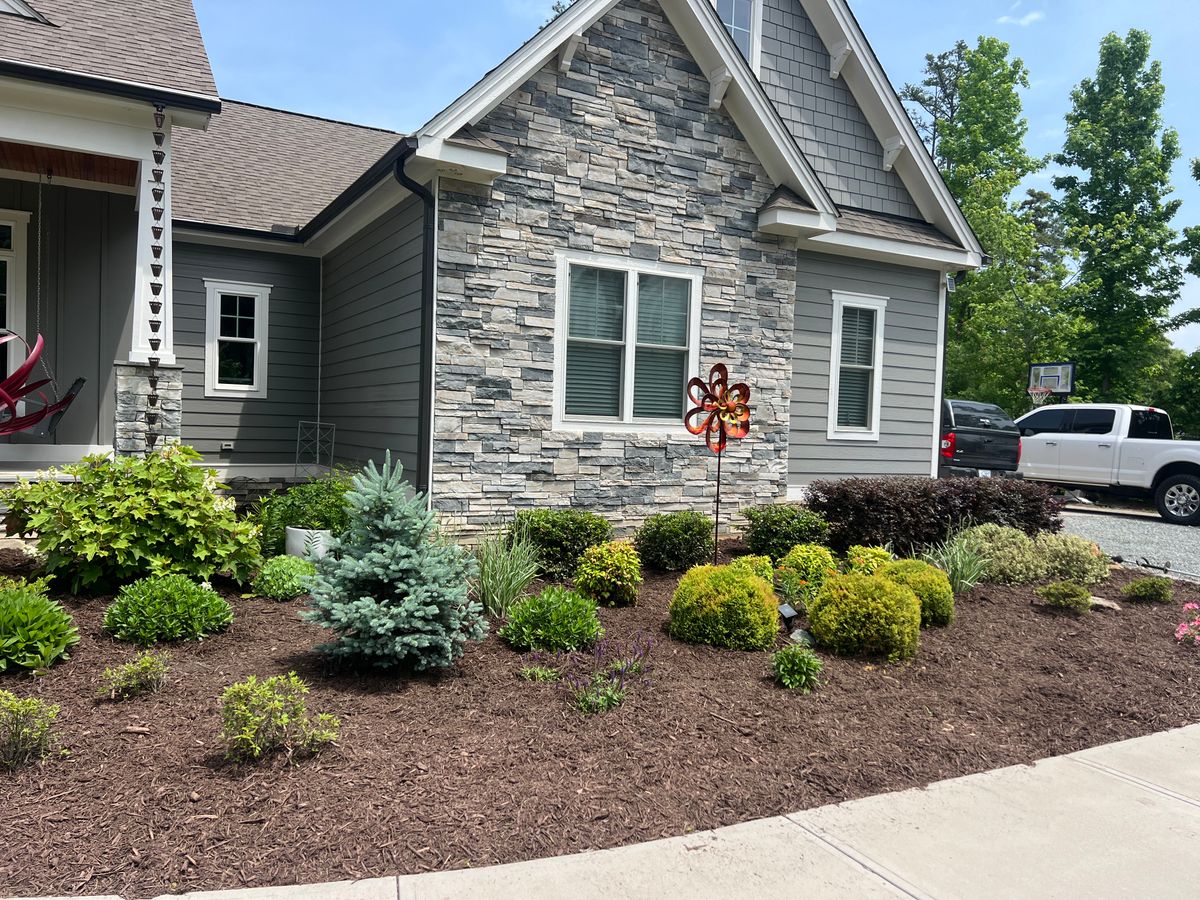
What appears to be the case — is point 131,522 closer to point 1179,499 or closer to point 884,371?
point 884,371

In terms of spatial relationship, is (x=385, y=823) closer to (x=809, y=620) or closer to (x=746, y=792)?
(x=746, y=792)

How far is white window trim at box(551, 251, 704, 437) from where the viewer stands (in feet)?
26.9

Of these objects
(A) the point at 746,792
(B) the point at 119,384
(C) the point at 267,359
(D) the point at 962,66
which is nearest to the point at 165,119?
(B) the point at 119,384

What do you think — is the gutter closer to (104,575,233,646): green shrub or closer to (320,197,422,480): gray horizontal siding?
(320,197,422,480): gray horizontal siding

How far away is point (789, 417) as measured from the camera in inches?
391

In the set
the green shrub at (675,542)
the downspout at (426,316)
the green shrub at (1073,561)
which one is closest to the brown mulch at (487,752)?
the green shrub at (675,542)

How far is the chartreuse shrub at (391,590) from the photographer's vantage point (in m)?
4.54

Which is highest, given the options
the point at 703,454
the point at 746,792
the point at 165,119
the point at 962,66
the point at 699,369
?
the point at 962,66

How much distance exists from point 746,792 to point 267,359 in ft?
31.0

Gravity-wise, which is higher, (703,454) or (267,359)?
(267,359)

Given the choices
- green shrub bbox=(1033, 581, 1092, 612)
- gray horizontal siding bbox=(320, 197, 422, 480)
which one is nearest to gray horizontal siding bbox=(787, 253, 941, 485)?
green shrub bbox=(1033, 581, 1092, 612)

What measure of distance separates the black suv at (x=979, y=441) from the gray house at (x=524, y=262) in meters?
1.26

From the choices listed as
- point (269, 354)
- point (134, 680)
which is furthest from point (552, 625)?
point (269, 354)

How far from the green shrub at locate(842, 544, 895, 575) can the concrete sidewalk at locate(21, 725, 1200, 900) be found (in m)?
2.79
